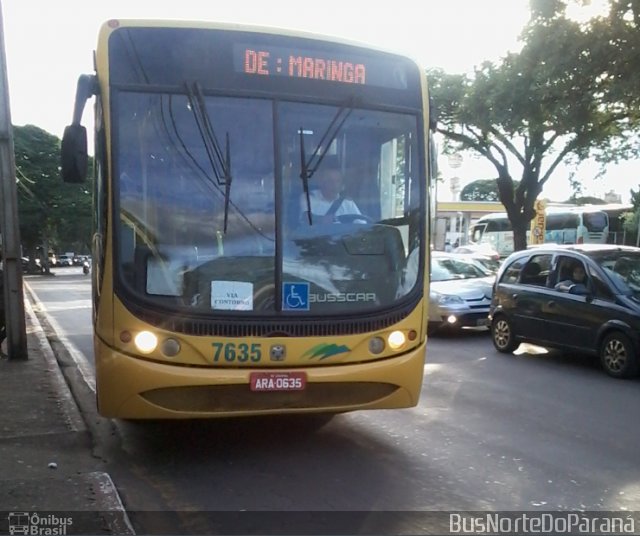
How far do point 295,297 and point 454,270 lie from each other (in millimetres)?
10038

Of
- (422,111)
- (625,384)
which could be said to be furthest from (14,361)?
(625,384)

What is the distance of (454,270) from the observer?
15039mm

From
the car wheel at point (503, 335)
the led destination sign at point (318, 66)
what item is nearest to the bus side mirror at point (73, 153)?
the led destination sign at point (318, 66)

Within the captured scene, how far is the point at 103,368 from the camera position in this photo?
17.7 ft

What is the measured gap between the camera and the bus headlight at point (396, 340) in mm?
5684

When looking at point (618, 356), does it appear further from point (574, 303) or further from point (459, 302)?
point (459, 302)

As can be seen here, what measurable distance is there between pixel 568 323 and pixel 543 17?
19.4ft

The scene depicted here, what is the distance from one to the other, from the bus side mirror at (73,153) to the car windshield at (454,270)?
9970 millimetres

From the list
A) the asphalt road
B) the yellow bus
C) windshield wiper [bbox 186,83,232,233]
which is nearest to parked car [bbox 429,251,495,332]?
the asphalt road

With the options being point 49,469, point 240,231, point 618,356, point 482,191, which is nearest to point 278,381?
point 240,231

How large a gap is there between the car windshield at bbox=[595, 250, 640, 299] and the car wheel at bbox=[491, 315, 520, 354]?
1.89 metres

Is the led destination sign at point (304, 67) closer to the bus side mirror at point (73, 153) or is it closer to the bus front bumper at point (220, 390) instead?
the bus side mirror at point (73, 153)

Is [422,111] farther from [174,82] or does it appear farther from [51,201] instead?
[51,201]

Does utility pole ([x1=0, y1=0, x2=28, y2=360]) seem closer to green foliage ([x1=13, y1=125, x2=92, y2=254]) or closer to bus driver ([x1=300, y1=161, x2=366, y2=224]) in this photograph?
bus driver ([x1=300, y1=161, x2=366, y2=224])
